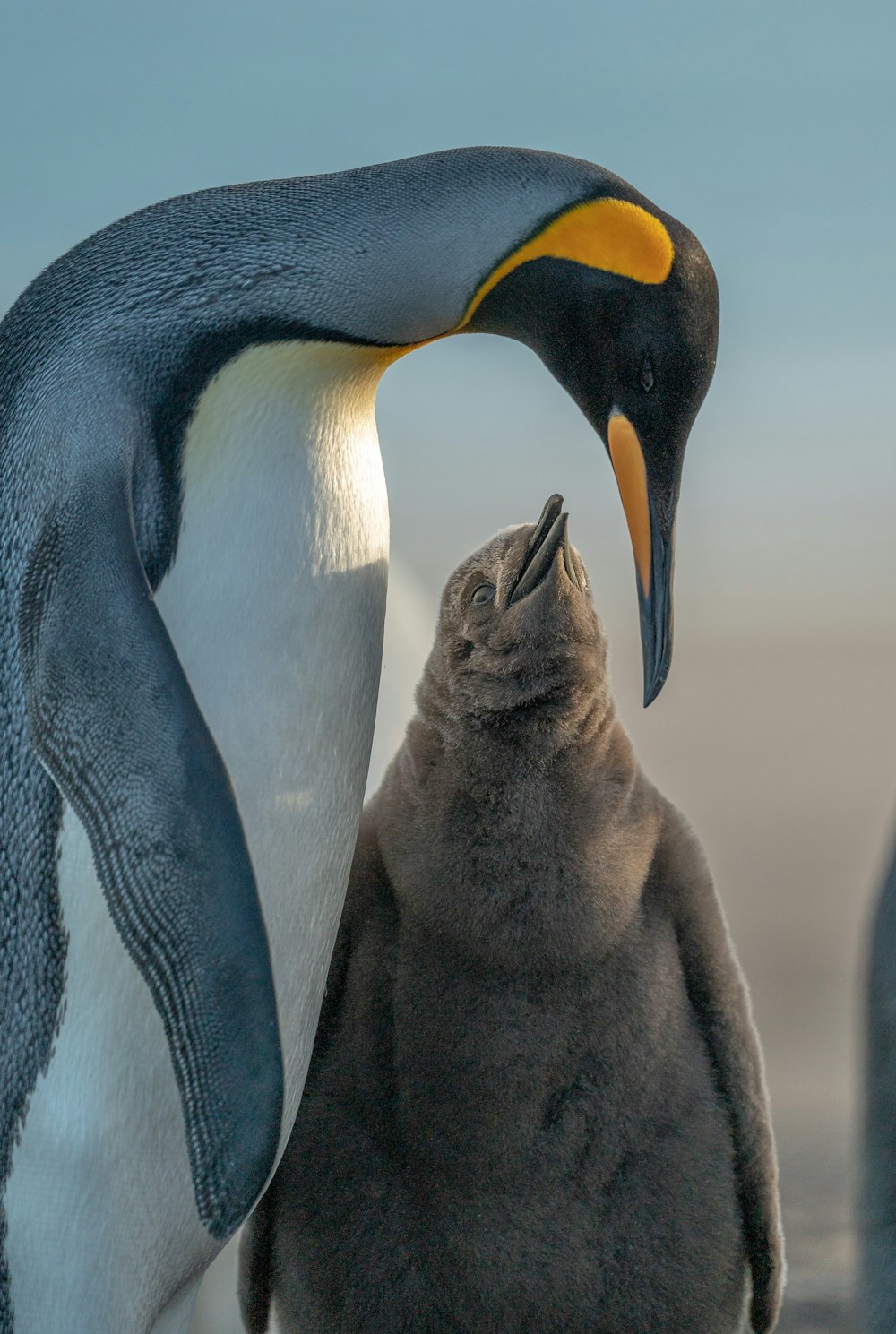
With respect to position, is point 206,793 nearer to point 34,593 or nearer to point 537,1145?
point 34,593

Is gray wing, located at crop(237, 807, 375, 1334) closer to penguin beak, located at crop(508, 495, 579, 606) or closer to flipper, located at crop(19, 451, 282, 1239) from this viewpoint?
penguin beak, located at crop(508, 495, 579, 606)

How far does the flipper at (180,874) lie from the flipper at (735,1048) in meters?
0.62

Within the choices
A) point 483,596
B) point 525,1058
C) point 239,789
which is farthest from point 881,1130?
point 483,596

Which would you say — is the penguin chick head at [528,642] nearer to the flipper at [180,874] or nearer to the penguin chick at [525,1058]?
the penguin chick at [525,1058]

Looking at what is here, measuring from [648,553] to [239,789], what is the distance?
45 centimetres

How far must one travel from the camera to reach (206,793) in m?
1.06

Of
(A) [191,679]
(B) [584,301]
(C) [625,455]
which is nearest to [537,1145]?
(A) [191,679]

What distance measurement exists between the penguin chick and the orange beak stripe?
9cm

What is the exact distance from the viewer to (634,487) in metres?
1.37

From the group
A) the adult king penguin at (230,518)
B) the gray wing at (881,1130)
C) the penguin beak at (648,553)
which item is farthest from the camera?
the penguin beak at (648,553)

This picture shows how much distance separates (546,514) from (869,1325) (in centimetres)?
78

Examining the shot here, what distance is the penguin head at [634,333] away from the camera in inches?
52.1

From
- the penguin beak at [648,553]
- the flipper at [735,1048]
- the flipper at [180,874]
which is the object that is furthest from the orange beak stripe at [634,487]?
the flipper at [180,874]

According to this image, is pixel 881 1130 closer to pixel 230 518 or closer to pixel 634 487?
pixel 634 487
